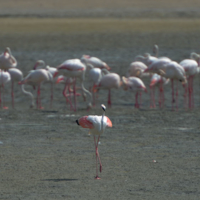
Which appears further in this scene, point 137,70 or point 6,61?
point 137,70

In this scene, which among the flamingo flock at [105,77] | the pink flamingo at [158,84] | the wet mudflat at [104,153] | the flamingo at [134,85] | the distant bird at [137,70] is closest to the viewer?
the wet mudflat at [104,153]

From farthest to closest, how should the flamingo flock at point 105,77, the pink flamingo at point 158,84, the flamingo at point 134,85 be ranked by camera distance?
the pink flamingo at point 158,84
the flamingo at point 134,85
the flamingo flock at point 105,77

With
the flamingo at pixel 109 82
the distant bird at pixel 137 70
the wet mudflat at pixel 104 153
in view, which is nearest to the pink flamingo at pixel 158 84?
the wet mudflat at pixel 104 153

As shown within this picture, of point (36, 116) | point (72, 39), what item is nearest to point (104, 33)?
point (72, 39)

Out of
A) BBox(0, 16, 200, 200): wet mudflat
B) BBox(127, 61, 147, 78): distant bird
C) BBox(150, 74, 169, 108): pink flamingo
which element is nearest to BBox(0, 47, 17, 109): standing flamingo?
BBox(0, 16, 200, 200): wet mudflat

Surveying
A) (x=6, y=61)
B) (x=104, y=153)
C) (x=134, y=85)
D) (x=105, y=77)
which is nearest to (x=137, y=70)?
(x=134, y=85)

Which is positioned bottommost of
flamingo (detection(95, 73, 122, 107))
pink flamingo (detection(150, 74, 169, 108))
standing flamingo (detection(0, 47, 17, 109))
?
pink flamingo (detection(150, 74, 169, 108))

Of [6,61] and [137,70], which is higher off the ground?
[6,61]

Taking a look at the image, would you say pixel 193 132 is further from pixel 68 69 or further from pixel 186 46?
pixel 186 46

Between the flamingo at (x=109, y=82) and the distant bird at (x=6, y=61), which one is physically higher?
the distant bird at (x=6, y=61)

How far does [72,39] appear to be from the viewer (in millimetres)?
22016

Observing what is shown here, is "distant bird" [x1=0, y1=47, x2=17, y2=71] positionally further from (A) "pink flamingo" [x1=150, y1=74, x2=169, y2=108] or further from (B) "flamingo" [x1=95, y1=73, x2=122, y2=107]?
(A) "pink flamingo" [x1=150, y1=74, x2=169, y2=108]

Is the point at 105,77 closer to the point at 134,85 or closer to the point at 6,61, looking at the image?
the point at 134,85

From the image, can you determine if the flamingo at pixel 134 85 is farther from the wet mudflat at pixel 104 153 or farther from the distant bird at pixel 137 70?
the distant bird at pixel 137 70
